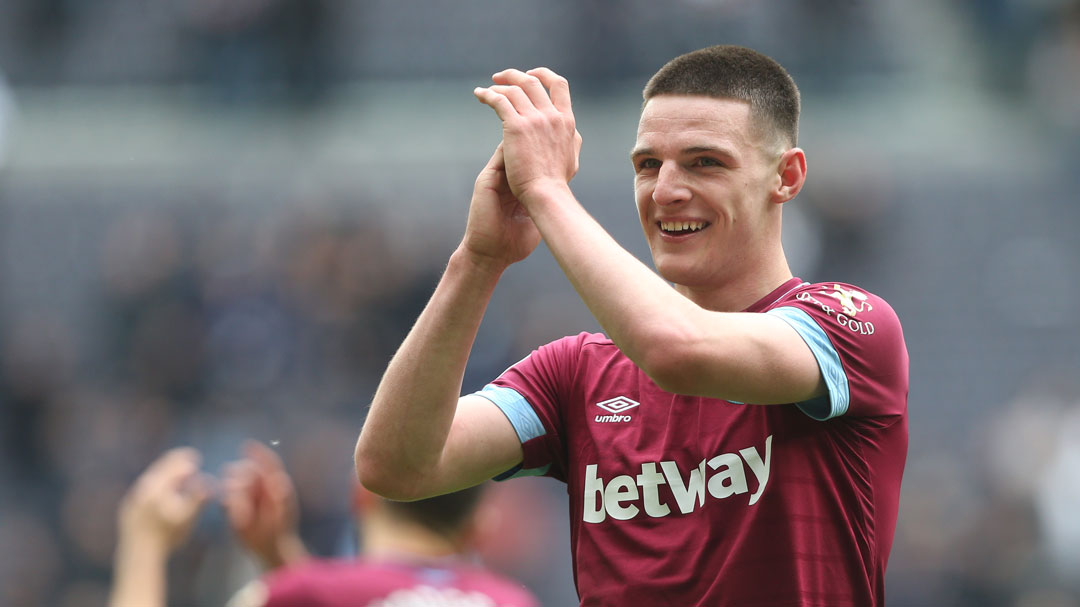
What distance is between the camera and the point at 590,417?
3.54 meters

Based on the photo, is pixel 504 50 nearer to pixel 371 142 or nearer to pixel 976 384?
pixel 371 142

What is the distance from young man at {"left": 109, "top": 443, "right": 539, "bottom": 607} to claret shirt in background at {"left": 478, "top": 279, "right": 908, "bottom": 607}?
0.97 feet

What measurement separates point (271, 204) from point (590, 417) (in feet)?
32.7

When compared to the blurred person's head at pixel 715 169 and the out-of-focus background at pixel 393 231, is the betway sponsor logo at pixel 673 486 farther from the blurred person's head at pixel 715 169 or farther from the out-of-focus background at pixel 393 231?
the out-of-focus background at pixel 393 231

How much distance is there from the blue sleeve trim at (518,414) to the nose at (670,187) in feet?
2.12

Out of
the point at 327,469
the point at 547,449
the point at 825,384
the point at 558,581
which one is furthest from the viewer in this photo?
the point at 558,581

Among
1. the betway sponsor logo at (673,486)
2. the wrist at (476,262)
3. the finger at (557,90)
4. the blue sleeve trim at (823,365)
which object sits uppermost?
the finger at (557,90)

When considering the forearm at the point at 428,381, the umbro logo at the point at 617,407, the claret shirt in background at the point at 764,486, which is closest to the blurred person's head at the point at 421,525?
the forearm at the point at 428,381

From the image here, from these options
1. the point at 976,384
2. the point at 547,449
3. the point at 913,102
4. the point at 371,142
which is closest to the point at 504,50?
the point at 371,142

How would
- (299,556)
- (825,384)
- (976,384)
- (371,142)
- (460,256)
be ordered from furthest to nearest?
(371,142), (976,384), (299,556), (460,256), (825,384)

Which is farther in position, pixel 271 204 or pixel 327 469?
pixel 271 204

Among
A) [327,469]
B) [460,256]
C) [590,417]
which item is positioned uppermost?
[460,256]

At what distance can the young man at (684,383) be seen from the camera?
9.80ft

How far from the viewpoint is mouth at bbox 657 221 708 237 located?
345 cm
